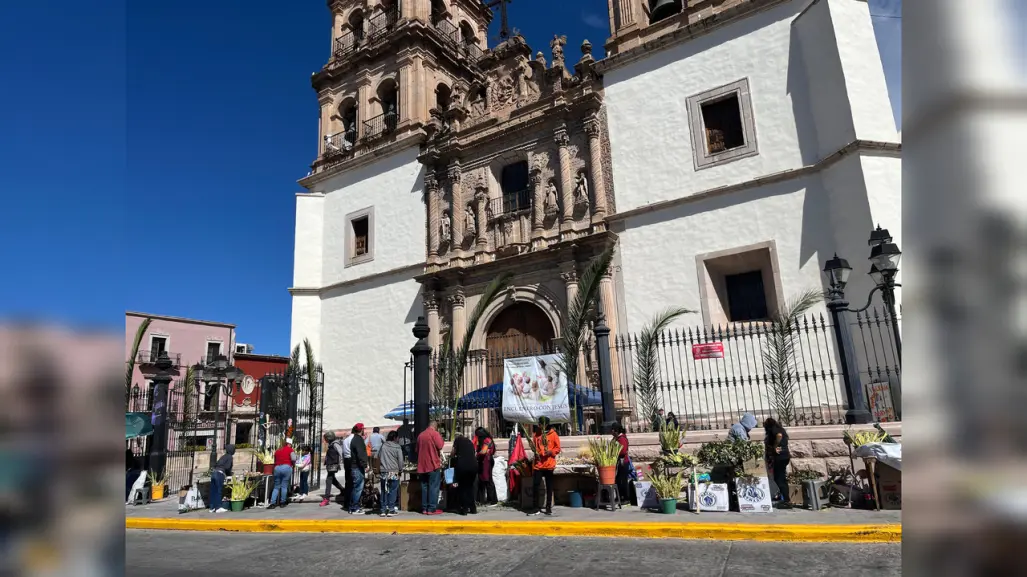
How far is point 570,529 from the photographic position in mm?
7082

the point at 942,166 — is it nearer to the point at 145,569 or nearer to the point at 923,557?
the point at 923,557

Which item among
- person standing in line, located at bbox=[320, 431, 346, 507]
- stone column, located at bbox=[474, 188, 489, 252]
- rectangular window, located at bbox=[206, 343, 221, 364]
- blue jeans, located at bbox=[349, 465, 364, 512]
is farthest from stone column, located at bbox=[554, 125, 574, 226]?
rectangular window, located at bbox=[206, 343, 221, 364]

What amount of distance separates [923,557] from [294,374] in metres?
14.4

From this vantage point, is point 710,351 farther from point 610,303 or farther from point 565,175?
point 565,175

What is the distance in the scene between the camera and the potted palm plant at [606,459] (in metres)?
8.18

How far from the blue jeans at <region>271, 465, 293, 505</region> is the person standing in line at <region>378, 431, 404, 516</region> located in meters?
2.27

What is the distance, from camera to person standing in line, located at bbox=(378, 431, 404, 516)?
913 centimetres

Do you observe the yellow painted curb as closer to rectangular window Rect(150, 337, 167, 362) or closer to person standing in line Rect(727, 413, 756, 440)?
person standing in line Rect(727, 413, 756, 440)

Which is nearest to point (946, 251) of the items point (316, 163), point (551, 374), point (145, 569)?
point (145, 569)

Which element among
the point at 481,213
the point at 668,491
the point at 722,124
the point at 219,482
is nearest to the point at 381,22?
the point at 481,213

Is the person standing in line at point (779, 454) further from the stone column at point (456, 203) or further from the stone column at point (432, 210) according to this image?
the stone column at point (432, 210)

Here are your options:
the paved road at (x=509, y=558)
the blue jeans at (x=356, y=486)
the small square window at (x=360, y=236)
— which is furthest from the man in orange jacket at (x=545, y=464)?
the small square window at (x=360, y=236)

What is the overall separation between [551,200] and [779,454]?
34.9ft

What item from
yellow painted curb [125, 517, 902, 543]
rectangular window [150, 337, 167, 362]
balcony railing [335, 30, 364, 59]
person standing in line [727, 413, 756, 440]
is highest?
balcony railing [335, 30, 364, 59]
